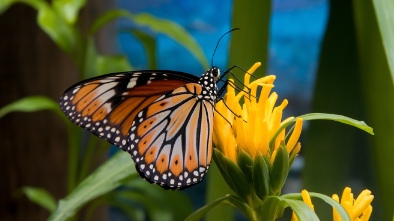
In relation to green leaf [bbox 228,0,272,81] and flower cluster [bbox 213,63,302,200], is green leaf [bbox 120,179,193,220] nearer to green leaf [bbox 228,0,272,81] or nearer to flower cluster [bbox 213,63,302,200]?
green leaf [bbox 228,0,272,81]

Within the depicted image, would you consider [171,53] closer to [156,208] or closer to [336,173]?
[156,208]

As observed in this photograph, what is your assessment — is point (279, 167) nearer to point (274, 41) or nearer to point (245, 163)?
point (245, 163)

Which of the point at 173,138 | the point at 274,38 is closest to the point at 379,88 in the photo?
the point at 173,138

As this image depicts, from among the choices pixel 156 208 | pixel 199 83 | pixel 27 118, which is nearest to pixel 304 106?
pixel 156 208

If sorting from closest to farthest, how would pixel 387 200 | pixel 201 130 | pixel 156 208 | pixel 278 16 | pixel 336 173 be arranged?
1. pixel 201 130
2. pixel 387 200
3. pixel 336 173
4. pixel 156 208
5. pixel 278 16

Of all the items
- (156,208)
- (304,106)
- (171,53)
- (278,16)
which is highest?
(278,16)

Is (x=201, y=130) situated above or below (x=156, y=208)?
above

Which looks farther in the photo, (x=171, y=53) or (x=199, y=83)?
(x=171, y=53)
